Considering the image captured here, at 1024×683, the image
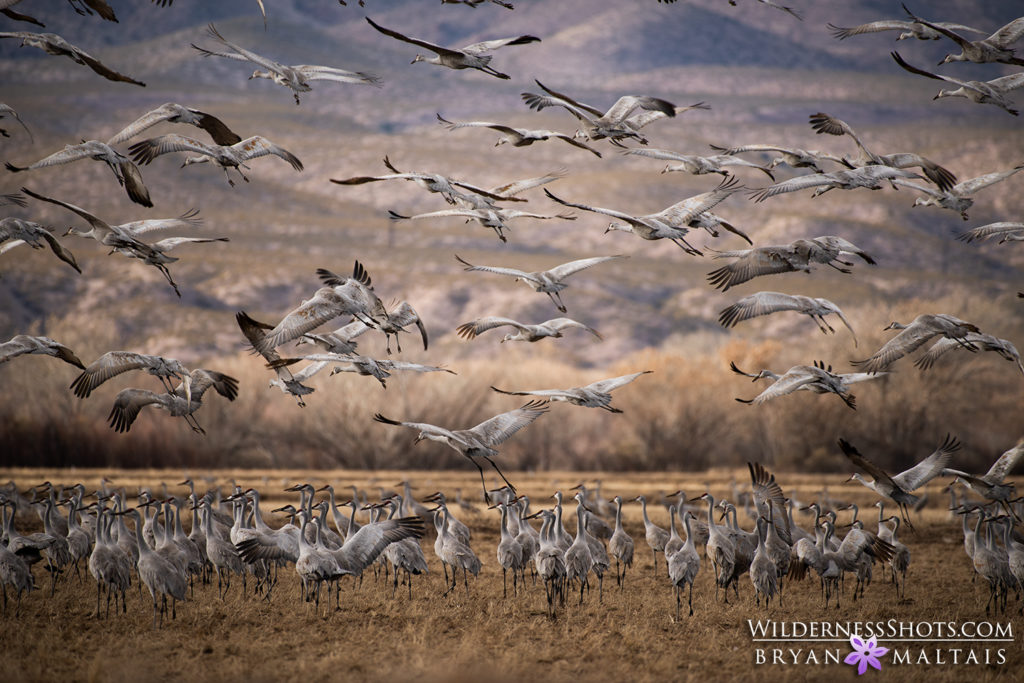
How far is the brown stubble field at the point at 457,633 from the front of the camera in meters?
12.6

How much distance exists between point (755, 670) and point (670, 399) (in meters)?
38.1

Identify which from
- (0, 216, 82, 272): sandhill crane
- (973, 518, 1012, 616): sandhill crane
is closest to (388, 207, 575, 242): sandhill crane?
(0, 216, 82, 272): sandhill crane

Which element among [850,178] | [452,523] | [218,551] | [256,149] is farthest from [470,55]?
[218,551]

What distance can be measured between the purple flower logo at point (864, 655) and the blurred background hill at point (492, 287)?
3446 cm

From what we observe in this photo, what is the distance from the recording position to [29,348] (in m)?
13.0

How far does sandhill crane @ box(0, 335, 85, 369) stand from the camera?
499 inches

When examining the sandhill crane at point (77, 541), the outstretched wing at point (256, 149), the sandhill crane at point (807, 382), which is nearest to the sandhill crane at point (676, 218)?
the sandhill crane at point (807, 382)

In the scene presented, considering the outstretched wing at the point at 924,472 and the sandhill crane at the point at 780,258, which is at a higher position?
the sandhill crane at the point at 780,258

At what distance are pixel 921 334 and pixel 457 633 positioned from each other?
25.4ft

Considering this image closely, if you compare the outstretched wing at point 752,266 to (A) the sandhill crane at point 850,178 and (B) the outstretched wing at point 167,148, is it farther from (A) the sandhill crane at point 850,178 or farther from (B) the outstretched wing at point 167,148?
(B) the outstretched wing at point 167,148

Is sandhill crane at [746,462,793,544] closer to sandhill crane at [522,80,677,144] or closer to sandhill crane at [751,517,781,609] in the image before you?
sandhill crane at [751,517,781,609]

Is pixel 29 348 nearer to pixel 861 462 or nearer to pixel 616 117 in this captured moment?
pixel 616 117

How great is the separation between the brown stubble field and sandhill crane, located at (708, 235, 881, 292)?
506 centimetres

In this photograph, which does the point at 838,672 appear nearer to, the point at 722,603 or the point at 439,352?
the point at 722,603
